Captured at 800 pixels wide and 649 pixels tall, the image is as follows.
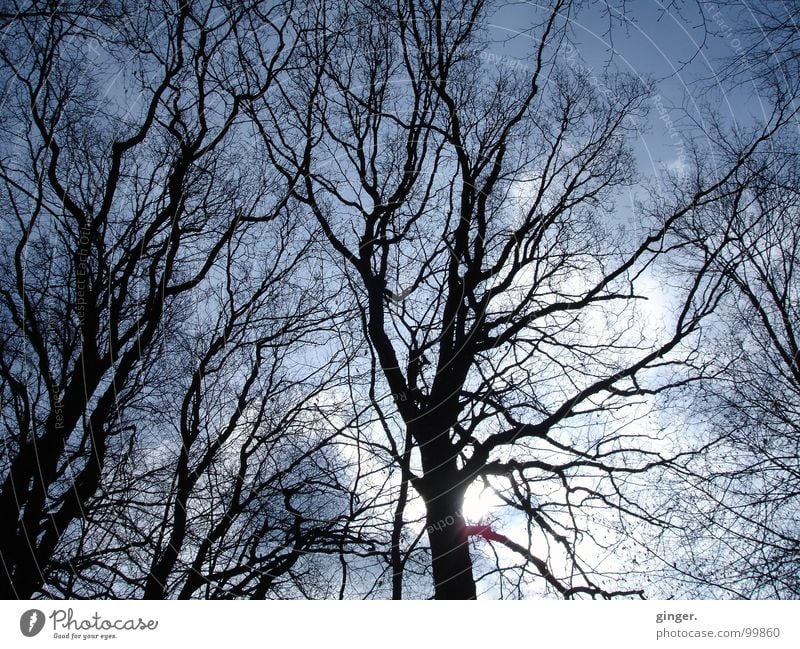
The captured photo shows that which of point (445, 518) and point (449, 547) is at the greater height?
point (445, 518)

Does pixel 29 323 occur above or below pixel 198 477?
above

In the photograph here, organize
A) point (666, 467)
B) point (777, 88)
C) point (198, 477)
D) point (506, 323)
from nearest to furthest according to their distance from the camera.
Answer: point (777, 88)
point (666, 467)
point (198, 477)
point (506, 323)

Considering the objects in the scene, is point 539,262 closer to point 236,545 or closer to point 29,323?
point 236,545

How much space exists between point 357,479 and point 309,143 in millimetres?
6515

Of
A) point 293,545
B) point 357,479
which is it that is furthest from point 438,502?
point 293,545

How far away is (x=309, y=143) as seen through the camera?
9586 millimetres

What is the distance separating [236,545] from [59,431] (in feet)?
11.0

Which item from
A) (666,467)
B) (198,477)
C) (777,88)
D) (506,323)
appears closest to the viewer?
(777,88)

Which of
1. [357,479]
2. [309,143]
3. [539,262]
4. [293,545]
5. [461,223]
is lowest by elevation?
[293,545]

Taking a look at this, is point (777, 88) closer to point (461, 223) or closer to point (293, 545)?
point (461, 223)

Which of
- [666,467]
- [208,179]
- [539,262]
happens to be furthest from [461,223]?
[666,467]

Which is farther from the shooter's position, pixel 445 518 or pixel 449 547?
pixel 445 518

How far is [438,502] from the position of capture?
7598mm

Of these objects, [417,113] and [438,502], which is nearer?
[438,502]
